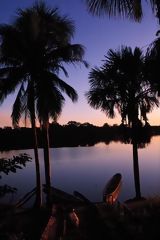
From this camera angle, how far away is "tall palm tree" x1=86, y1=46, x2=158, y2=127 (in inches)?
794

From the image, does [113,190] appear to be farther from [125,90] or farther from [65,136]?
[65,136]

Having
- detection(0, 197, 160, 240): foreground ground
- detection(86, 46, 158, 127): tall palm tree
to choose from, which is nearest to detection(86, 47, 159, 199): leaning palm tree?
detection(86, 46, 158, 127): tall palm tree

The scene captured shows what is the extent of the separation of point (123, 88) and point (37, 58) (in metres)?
5.00

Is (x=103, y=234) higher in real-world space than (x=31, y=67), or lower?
lower

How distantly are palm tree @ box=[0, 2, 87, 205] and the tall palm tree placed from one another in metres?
1.63

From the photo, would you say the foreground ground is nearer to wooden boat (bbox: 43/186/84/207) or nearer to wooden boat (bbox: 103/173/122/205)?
wooden boat (bbox: 43/186/84/207)

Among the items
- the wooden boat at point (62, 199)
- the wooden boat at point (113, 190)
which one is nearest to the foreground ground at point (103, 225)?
the wooden boat at point (62, 199)

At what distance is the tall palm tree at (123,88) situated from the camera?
20156 mm

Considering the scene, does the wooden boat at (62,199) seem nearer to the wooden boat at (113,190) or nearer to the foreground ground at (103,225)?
the wooden boat at (113,190)

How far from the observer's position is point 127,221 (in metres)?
11.8

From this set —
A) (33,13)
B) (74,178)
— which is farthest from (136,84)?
(74,178)

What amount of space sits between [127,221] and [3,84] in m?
10.6

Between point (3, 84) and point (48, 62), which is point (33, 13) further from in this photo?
point (3, 84)

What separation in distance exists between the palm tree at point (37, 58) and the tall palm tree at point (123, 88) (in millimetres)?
1629
